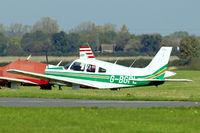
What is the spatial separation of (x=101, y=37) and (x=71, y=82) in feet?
520

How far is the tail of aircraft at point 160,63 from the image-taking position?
26.1 meters

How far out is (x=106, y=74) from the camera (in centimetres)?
2597

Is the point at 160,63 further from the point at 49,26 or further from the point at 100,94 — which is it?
the point at 49,26

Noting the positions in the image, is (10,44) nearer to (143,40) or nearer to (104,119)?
(143,40)

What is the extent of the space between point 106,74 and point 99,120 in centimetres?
1287

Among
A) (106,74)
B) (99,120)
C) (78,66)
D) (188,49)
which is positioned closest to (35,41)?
(188,49)

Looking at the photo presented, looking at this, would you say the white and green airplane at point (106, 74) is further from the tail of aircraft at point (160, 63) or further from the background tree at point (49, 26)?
the background tree at point (49, 26)

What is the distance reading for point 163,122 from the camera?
12938 millimetres

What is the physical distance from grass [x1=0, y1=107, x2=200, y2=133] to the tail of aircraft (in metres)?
10.5

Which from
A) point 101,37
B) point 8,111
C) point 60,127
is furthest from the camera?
point 101,37

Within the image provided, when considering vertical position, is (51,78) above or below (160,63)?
below

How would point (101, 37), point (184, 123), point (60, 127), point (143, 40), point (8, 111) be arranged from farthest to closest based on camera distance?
point (101, 37)
point (143, 40)
point (8, 111)
point (184, 123)
point (60, 127)

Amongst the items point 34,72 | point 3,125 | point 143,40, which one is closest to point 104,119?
point 3,125

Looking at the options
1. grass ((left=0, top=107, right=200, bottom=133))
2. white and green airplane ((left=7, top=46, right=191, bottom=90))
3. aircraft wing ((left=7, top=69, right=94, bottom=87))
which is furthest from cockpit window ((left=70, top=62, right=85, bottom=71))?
grass ((left=0, top=107, right=200, bottom=133))
